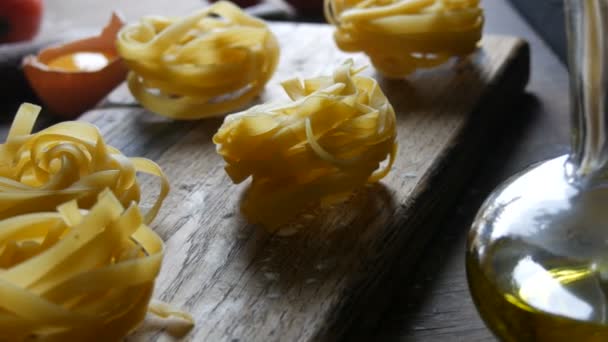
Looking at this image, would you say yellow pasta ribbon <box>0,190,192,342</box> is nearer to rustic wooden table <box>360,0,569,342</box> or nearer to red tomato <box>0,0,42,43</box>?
rustic wooden table <box>360,0,569,342</box>

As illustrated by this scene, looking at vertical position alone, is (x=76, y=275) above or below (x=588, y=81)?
below

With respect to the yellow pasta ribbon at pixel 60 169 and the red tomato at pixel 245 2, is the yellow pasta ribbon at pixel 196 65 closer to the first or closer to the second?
the yellow pasta ribbon at pixel 60 169

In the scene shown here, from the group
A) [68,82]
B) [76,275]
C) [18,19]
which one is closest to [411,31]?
[68,82]

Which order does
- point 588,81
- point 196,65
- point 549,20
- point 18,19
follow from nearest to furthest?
point 588,81, point 196,65, point 549,20, point 18,19

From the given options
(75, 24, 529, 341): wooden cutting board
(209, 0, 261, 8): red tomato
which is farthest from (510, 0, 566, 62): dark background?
(209, 0, 261, 8): red tomato

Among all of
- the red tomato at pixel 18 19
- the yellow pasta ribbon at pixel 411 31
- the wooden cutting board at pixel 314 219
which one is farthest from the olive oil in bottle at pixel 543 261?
the red tomato at pixel 18 19

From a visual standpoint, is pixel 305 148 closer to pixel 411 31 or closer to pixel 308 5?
pixel 411 31

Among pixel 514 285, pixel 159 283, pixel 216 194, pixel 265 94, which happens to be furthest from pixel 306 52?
pixel 514 285
